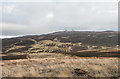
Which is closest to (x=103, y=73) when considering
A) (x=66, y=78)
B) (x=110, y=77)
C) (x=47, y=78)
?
(x=110, y=77)

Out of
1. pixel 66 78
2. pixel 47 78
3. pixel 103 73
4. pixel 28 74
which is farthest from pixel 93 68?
pixel 28 74

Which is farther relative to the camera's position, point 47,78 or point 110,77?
point 110,77

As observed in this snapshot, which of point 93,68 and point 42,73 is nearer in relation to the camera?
point 42,73

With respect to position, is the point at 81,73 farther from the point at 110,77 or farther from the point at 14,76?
the point at 14,76

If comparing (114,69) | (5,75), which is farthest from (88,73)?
(5,75)

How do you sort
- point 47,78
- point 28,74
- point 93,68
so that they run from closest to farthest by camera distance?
point 47,78 < point 28,74 < point 93,68

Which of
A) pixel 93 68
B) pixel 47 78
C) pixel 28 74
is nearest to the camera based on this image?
pixel 47 78

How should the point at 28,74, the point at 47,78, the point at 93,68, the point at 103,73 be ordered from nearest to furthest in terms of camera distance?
the point at 47,78, the point at 28,74, the point at 103,73, the point at 93,68

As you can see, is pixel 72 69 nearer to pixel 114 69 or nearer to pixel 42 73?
pixel 42 73

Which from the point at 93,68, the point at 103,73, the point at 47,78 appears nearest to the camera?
the point at 47,78
